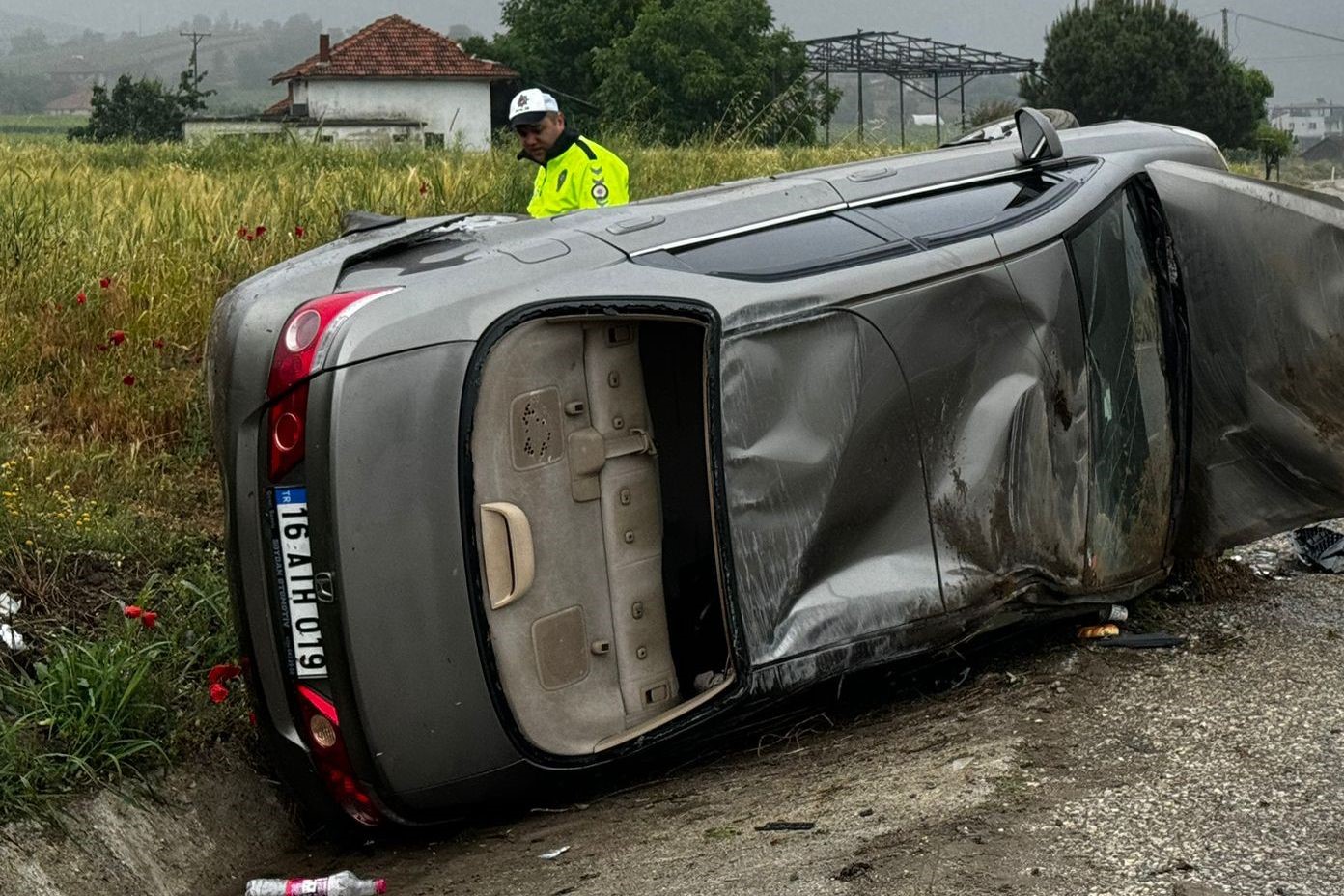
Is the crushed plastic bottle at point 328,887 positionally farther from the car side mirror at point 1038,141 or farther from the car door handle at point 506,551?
the car side mirror at point 1038,141

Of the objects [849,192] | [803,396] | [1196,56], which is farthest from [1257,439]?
[1196,56]

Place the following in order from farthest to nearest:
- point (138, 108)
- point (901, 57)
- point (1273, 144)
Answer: point (901, 57)
point (138, 108)
point (1273, 144)

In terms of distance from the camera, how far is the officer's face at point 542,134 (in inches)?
292

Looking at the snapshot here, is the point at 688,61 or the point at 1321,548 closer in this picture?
the point at 1321,548

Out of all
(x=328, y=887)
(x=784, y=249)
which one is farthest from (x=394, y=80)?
(x=328, y=887)

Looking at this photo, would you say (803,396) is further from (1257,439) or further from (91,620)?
(91,620)

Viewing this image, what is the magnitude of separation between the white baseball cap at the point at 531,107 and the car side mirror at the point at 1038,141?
8.96 ft

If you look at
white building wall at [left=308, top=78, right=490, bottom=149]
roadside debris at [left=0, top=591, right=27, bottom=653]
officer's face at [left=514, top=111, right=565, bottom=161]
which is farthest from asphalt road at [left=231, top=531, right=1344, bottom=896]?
white building wall at [left=308, top=78, right=490, bottom=149]

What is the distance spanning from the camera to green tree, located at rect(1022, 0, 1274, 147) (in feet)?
207

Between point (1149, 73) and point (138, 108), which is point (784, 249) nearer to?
point (1149, 73)

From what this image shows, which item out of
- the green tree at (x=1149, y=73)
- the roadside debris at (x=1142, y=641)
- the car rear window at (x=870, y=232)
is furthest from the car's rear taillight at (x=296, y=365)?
the green tree at (x=1149, y=73)

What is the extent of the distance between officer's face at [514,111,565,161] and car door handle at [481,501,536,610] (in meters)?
3.75

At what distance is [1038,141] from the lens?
5316 millimetres

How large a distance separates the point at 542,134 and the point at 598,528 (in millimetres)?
3503
